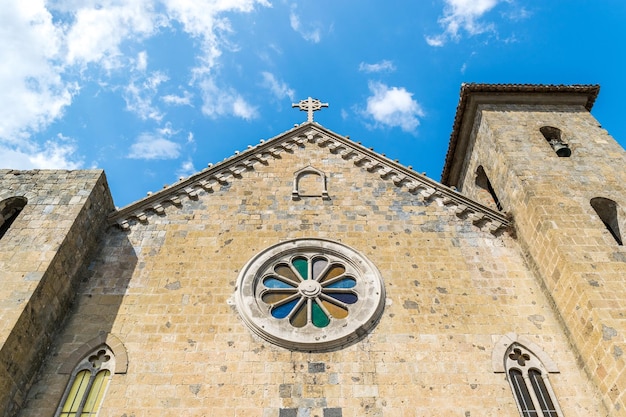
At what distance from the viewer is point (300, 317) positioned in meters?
9.38

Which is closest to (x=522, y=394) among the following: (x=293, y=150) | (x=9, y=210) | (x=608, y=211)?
(x=608, y=211)

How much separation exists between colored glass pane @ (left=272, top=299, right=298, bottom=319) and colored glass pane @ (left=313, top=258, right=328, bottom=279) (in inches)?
30.8

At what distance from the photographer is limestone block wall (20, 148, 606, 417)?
795cm

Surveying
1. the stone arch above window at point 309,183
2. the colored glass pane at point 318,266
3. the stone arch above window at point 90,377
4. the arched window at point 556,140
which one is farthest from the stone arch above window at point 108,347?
the arched window at point 556,140

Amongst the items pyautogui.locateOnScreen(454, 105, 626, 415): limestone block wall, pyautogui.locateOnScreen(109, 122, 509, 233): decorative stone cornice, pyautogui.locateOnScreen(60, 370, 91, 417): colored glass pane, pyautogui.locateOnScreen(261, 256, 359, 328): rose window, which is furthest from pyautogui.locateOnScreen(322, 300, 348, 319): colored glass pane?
pyautogui.locateOnScreen(60, 370, 91, 417): colored glass pane

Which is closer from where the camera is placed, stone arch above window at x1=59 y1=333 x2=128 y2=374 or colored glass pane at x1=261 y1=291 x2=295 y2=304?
stone arch above window at x1=59 y1=333 x2=128 y2=374

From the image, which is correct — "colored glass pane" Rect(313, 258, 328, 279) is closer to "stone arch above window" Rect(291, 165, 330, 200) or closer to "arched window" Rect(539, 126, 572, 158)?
"stone arch above window" Rect(291, 165, 330, 200)

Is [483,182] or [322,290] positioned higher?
[483,182]

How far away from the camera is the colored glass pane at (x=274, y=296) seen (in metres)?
9.69

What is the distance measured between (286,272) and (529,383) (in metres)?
4.85

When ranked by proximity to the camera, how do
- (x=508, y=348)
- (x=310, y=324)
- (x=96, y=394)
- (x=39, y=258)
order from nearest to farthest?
(x=96, y=394)
(x=508, y=348)
(x=39, y=258)
(x=310, y=324)

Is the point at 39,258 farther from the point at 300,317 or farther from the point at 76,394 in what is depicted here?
the point at 300,317

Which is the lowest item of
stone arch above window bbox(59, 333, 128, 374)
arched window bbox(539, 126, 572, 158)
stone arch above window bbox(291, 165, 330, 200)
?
stone arch above window bbox(59, 333, 128, 374)

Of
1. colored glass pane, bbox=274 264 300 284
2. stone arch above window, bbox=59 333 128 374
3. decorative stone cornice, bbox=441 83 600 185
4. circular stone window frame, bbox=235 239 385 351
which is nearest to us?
stone arch above window, bbox=59 333 128 374
